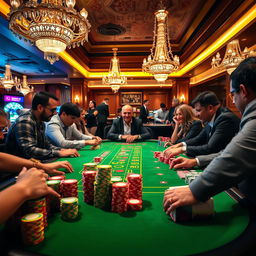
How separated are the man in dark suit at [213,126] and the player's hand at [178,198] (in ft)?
3.48

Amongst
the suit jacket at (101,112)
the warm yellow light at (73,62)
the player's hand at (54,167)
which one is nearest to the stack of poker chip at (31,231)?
the player's hand at (54,167)

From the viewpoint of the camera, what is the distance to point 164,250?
2.54ft

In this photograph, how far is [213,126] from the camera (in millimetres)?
2340

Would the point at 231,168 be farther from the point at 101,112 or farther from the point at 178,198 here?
the point at 101,112

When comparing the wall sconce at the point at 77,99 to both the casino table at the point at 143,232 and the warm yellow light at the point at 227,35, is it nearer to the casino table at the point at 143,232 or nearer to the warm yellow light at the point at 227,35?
the warm yellow light at the point at 227,35

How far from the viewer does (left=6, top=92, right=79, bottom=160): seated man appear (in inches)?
91.1

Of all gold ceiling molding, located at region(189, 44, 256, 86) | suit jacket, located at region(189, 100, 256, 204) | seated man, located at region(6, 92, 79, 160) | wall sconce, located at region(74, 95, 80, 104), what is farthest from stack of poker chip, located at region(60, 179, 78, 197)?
wall sconce, located at region(74, 95, 80, 104)

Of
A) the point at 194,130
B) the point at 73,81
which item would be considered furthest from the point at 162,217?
the point at 73,81

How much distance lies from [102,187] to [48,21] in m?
2.40

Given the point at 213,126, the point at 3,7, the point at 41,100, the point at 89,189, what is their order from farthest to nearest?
the point at 3,7, the point at 41,100, the point at 213,126, the point at 89,189

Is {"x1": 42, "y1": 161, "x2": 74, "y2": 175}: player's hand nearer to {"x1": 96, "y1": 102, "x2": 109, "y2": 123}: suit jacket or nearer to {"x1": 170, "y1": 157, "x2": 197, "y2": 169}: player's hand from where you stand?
{"x1": 170, "y1": 157, "x2": 197, "y2": 169}: player's hand

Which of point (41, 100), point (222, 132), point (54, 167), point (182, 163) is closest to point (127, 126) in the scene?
point (41, 100)

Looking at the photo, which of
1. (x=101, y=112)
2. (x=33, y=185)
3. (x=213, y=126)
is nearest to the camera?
(x=33, y=185)

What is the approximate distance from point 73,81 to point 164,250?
9.86 metres
